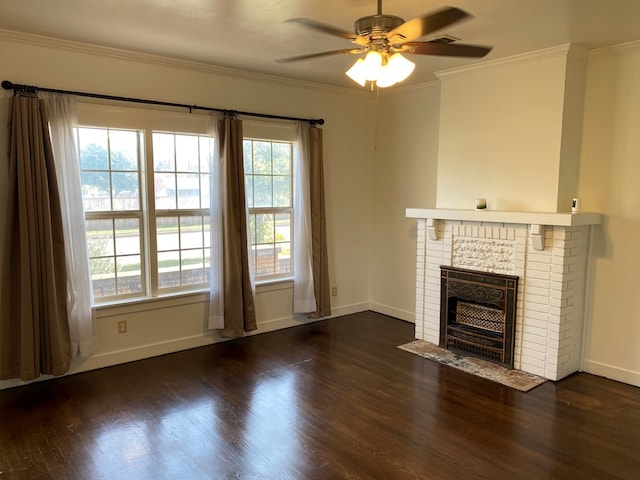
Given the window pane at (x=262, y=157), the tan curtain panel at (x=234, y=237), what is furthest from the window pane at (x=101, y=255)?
the window pane at (x=262, y=157)

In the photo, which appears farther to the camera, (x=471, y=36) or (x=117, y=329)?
(x=117, y=329)

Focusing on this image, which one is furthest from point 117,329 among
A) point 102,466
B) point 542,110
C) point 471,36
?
point 542,110

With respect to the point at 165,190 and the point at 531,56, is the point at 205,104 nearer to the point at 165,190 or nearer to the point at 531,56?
the point at 165,190

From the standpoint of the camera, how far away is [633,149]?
356 cm

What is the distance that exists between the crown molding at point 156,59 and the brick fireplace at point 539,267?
6.99ft

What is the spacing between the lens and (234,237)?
438 centimetres

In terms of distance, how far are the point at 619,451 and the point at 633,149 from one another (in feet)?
7.31

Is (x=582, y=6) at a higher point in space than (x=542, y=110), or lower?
higher

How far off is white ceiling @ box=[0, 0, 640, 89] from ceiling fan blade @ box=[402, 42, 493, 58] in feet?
0.62

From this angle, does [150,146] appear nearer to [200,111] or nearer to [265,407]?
[200,111]

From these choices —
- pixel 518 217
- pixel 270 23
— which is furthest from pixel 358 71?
pixel 518 217

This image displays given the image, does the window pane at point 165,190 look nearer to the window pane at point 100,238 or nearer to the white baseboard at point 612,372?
the window pane at point 100,238

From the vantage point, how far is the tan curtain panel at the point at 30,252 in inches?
131

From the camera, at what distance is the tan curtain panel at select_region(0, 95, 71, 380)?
332cm
